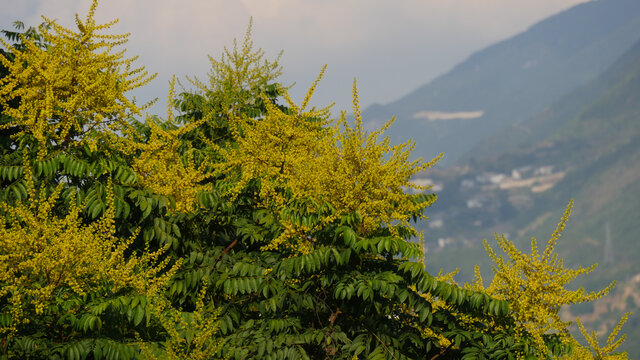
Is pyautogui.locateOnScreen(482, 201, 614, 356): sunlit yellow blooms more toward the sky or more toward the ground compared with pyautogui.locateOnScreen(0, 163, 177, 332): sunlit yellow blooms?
more toward the sky

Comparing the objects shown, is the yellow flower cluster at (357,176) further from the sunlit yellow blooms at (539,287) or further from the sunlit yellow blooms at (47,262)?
the sunlit yellow blooms at (47,262)

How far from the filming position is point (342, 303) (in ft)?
29.1

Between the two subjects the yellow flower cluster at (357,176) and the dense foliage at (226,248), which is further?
the yellow flower cluster at (357,176)

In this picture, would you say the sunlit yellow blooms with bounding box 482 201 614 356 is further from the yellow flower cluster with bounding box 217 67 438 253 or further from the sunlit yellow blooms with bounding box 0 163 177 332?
the sunlit yellow blooms with bounding box 0 163 177 332

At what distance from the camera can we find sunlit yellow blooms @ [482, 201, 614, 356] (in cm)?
832

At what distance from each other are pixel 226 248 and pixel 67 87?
3.00 m

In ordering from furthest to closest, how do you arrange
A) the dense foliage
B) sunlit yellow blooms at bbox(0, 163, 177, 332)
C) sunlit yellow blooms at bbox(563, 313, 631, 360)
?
sunlit yellow blooms at bbox(563, 313, 631, 360) → the dense foliage → sunlit yellow blooms at bbox(0, 163, 177, 332)

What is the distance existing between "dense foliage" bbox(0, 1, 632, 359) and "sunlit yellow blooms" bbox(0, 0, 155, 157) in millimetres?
26

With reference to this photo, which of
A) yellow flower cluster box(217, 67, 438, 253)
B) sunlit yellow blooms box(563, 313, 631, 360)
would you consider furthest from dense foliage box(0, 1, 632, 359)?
sunlit yellow blooms box(563, 313, 631, 360)

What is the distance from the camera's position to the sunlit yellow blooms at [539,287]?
8.32 metres

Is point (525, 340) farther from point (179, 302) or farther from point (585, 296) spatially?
point (179, 302)

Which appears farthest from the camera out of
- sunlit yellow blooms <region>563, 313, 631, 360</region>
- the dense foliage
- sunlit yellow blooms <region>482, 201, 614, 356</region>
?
sunlit yellow blooms <region>563, 313, 631, 360</region>

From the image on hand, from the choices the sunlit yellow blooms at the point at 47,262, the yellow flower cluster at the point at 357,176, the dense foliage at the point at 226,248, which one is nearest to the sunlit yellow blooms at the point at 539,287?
the dense foliage at the point at 226,248

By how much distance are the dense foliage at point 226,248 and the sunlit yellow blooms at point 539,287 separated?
122mm
